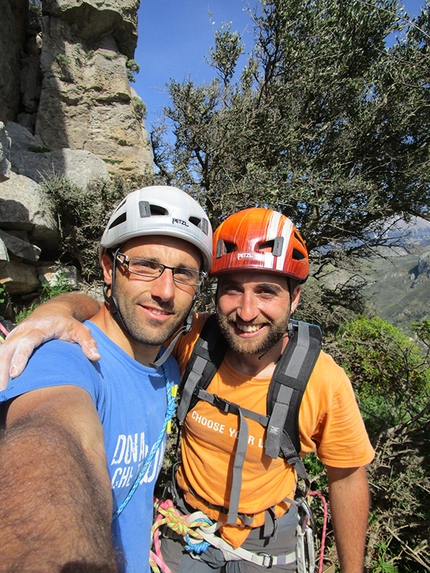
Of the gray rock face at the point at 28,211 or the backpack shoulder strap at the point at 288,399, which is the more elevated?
the gray rock face at the point at 28,211

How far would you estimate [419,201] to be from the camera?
9234mm

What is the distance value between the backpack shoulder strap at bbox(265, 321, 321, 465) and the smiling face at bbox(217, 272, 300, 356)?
199mm

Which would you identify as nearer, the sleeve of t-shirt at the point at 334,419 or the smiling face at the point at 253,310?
the sleeve of t-shirt at the point at 334,419

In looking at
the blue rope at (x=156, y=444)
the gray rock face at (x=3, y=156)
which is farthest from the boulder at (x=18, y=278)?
the blue rope at (x=156, y=444)

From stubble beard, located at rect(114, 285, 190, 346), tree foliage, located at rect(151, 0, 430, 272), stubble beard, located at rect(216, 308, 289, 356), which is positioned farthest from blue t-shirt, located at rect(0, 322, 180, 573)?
tree foliage, located at rect(151, 0, 430, 272)

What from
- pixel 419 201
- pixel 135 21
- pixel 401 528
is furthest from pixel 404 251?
pixel 135 21

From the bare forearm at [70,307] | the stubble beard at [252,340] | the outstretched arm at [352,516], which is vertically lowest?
the outstretched arm at [352,516]

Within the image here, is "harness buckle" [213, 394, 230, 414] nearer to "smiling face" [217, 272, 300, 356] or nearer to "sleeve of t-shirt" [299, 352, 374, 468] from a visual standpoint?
"smiling face" [217, 272, 300, 356]

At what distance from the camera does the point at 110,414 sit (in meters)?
1.59

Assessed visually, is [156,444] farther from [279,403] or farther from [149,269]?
[149,269]

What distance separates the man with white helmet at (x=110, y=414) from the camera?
2.47ft

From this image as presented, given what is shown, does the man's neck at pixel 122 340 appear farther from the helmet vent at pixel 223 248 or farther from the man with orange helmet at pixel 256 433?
the helmet vent at pixel 223 248

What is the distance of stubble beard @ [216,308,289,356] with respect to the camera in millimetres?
2191

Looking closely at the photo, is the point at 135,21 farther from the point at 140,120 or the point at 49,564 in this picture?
the point at 49,564
